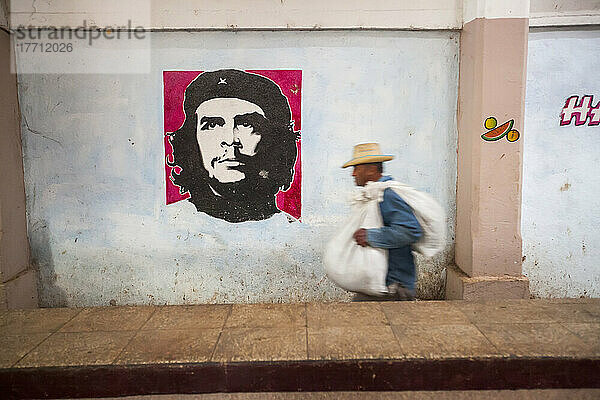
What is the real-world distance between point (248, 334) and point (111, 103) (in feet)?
10.4

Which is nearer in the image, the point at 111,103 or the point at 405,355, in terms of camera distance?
the point at 405,355

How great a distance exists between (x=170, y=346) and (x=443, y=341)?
1.75 metres

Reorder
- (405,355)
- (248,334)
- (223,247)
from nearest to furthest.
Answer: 1. (405,355)
2. (248,334)
3. (223,247)

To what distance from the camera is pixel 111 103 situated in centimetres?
495

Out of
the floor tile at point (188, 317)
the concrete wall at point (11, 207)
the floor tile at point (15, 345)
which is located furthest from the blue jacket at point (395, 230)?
the concrete wall at point (11, 207)

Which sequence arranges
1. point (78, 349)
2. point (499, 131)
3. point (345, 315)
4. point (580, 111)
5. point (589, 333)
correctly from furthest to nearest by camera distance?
point (580, 111), point (499, 131), point (345, 315), point (589, 333), point (78, 349)

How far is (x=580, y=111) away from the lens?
194 inches

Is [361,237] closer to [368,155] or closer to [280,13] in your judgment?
[368,155]

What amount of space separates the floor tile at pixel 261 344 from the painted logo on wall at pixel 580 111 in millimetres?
3791

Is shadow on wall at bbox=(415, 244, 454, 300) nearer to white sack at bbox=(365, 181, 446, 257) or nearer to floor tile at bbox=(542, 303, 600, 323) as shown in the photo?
floor tile at bbox=(542, 303, 600, 323)

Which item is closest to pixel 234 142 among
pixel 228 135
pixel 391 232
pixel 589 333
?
pixel 228 135

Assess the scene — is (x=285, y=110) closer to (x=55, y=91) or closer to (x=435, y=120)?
(x=435, y=120)

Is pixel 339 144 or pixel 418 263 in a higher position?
pixel 339 144

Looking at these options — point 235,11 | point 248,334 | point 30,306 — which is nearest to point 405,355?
point 248,334
